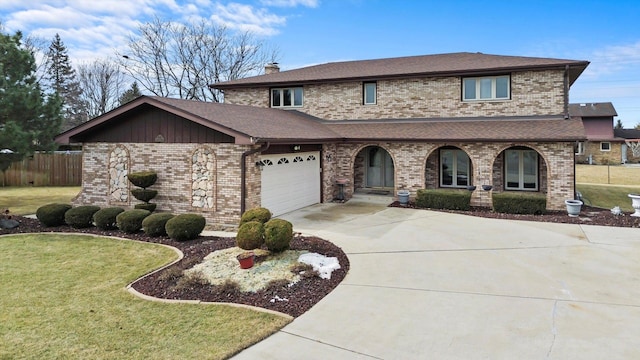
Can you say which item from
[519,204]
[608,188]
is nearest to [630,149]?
[608,188]

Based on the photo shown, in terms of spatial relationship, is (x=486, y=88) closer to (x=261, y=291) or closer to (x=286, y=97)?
(x=286, y=97)

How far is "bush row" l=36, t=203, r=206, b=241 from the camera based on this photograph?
33.6 feet

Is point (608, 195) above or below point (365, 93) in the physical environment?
below

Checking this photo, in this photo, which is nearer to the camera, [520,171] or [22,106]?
[22,106]

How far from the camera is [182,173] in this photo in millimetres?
12602

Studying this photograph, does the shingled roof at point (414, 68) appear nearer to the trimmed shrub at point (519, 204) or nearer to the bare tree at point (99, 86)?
the trimmed shrub at point (519, 204)

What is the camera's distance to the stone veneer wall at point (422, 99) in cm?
1600

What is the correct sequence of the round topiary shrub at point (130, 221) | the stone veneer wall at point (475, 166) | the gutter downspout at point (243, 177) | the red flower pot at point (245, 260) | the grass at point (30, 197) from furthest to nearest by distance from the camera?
the grass at point (30, 197), the stone veneer wall at point (475, 166), the gutter downspout at point (243, 177), the round topiary shrub at point (130, 221), the red flower pot at point (245, 260)

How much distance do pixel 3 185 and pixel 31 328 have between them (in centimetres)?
2394

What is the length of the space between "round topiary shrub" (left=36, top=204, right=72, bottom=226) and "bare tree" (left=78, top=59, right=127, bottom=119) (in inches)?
1332

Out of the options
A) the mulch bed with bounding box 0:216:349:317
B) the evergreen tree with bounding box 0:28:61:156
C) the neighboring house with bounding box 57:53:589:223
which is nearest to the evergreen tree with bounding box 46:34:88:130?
the evergreen tree with bounding box 0:28:61:156

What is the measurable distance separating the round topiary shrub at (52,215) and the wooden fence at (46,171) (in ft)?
46.9

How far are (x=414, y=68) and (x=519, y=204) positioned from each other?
7.95 meters

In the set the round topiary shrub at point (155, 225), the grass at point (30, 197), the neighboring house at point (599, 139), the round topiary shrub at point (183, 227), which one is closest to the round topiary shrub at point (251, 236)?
the round topiary shrub at point (183, 227)
